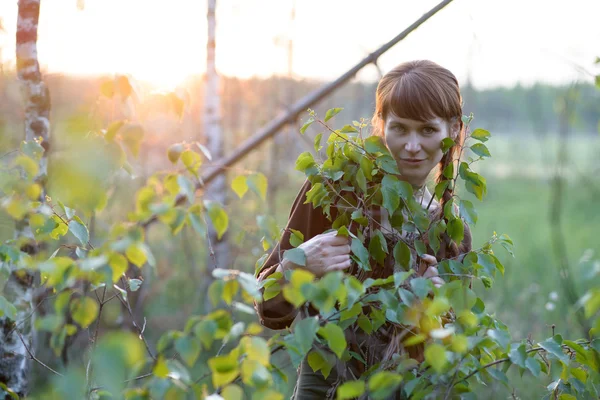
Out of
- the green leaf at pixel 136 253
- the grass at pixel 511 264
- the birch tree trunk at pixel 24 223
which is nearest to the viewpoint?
the green leaf at pixel 136 253

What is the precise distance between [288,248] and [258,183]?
87 centimetres

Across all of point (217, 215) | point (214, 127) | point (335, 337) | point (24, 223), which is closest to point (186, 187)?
point (217, 215)

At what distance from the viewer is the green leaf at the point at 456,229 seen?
72.5 inches

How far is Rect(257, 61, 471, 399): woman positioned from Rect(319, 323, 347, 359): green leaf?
491 millimetres

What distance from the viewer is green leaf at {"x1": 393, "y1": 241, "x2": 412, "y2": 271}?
1.79 m

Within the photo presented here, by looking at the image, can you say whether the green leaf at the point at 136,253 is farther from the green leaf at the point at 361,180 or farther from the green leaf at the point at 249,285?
the green leaf at the point at 361,180

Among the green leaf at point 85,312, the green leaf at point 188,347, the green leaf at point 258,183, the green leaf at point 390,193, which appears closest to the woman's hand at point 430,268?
the green leaf at point 390,193

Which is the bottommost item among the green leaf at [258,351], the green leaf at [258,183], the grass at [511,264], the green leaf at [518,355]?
the grass at [511,264]

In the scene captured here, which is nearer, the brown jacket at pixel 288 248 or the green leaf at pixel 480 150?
the green leaf at pixel 480 150

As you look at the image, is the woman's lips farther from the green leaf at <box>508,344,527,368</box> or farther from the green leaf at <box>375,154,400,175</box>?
the green leaf at <box>508,344,527,368</box>

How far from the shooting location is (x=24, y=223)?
2.23 meters

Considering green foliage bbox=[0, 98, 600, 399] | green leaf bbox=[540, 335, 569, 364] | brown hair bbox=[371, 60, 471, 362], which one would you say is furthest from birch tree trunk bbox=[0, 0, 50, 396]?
green leaf bbox=[540, 335, 569, 364]

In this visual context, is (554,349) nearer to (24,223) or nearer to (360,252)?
(360,252)

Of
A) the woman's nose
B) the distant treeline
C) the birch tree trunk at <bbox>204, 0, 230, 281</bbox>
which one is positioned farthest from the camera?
the birch tree trunk at <bbox>204, 0, 230, 281</bbox>
